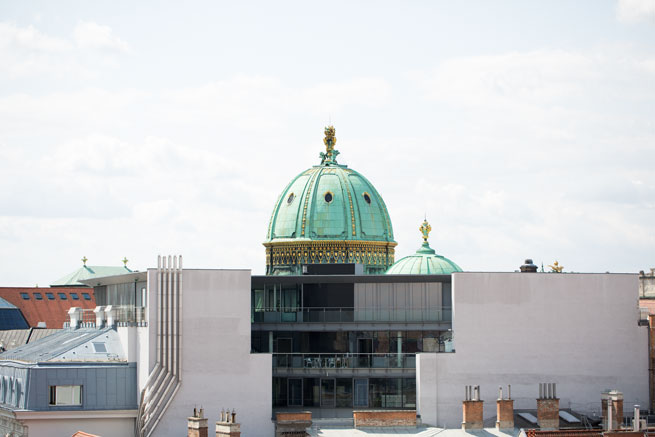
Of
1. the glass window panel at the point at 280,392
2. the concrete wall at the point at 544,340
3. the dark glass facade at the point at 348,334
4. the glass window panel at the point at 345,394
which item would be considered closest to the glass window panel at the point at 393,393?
the dark glass facade at the point at 348,334

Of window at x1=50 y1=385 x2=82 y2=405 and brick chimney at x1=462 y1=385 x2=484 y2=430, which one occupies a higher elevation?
window at x1=50 y1=385 x2=82 y2=405

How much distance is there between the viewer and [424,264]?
112 meters

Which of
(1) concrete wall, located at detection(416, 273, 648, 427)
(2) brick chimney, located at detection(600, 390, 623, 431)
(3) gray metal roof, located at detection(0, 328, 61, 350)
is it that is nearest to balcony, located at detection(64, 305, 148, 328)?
(1) concrete wall, located at detection(416, 273, 648, 427)

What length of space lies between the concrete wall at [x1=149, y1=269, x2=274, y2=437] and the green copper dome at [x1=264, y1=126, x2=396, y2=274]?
24.7 meters

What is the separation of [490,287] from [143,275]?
21.9m

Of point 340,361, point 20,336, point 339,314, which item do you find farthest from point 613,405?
point 20,336

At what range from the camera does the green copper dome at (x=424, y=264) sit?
111625mm

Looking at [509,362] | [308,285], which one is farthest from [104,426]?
[509,362]

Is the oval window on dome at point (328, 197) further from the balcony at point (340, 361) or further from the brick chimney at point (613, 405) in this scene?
the brick chimney at point (613, 405)

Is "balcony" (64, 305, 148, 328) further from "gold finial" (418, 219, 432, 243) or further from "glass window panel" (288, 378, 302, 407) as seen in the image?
"gold finial" (418, 219, 432, 243)

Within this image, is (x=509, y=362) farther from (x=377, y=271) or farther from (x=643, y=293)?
(x=643, y=293)

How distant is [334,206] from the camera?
114000mm

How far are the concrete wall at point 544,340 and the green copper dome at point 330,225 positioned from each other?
23974mm

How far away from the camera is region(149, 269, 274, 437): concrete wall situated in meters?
86.7
